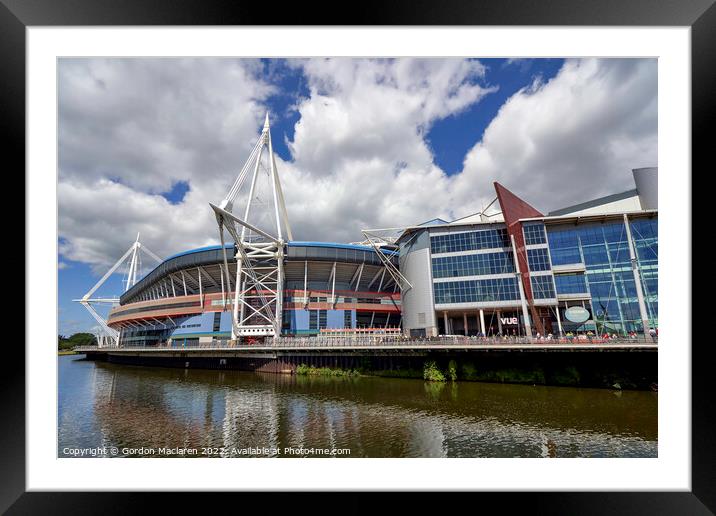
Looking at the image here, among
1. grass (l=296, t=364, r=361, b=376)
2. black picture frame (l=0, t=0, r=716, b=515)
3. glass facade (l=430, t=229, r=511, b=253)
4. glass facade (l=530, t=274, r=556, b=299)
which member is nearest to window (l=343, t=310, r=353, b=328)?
grass (l=296, t=364, r=361, b=376)

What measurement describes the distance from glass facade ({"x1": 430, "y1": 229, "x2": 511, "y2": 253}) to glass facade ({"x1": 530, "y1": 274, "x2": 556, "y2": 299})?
5.92 metres

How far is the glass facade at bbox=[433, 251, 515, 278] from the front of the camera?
144 ft

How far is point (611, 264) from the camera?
129 ft

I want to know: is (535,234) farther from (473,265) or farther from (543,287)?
(473,265)

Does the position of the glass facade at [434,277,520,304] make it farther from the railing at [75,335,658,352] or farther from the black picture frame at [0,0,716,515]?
the black picture frame at [0,0,716,515]

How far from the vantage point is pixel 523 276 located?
41781 millimetres

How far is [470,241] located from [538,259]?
28.6ft
